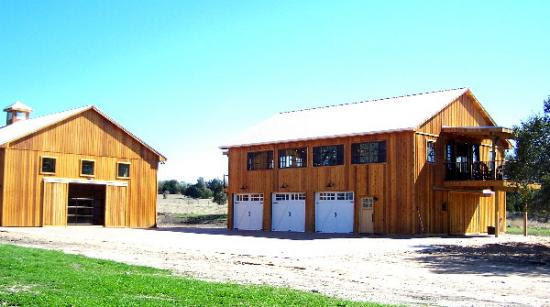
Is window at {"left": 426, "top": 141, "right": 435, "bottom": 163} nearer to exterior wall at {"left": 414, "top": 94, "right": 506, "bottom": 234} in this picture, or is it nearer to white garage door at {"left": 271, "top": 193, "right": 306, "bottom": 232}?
exterior wall at {"left": 414, "top": 94, "right": 506, "bottom": 234}

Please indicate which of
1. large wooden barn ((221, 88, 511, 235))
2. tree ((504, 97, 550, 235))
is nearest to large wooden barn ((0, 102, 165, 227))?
large wooden barn ((221, 88, 511, 235))

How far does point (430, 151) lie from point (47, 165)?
2091 centimetres

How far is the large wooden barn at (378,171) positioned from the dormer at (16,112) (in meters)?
15.3

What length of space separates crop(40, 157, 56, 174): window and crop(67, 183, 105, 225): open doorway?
4269 millimetres

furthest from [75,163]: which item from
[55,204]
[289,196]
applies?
[289,196]

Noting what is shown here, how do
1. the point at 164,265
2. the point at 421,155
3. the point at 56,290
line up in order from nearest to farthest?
the point at 56,290 → the point at 164,265 → the point at 421,155

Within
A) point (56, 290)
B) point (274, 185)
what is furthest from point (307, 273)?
point (274, 185)

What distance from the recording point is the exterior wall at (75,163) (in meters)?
33.4

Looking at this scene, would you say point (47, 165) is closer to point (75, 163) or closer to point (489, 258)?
point (75, 163)

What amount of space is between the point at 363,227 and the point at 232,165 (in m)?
10.9

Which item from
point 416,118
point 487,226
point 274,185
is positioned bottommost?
A: point 487,226

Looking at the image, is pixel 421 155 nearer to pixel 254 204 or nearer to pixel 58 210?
pixel 254 204

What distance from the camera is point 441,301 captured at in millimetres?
10906

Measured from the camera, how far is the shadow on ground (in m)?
17.0
